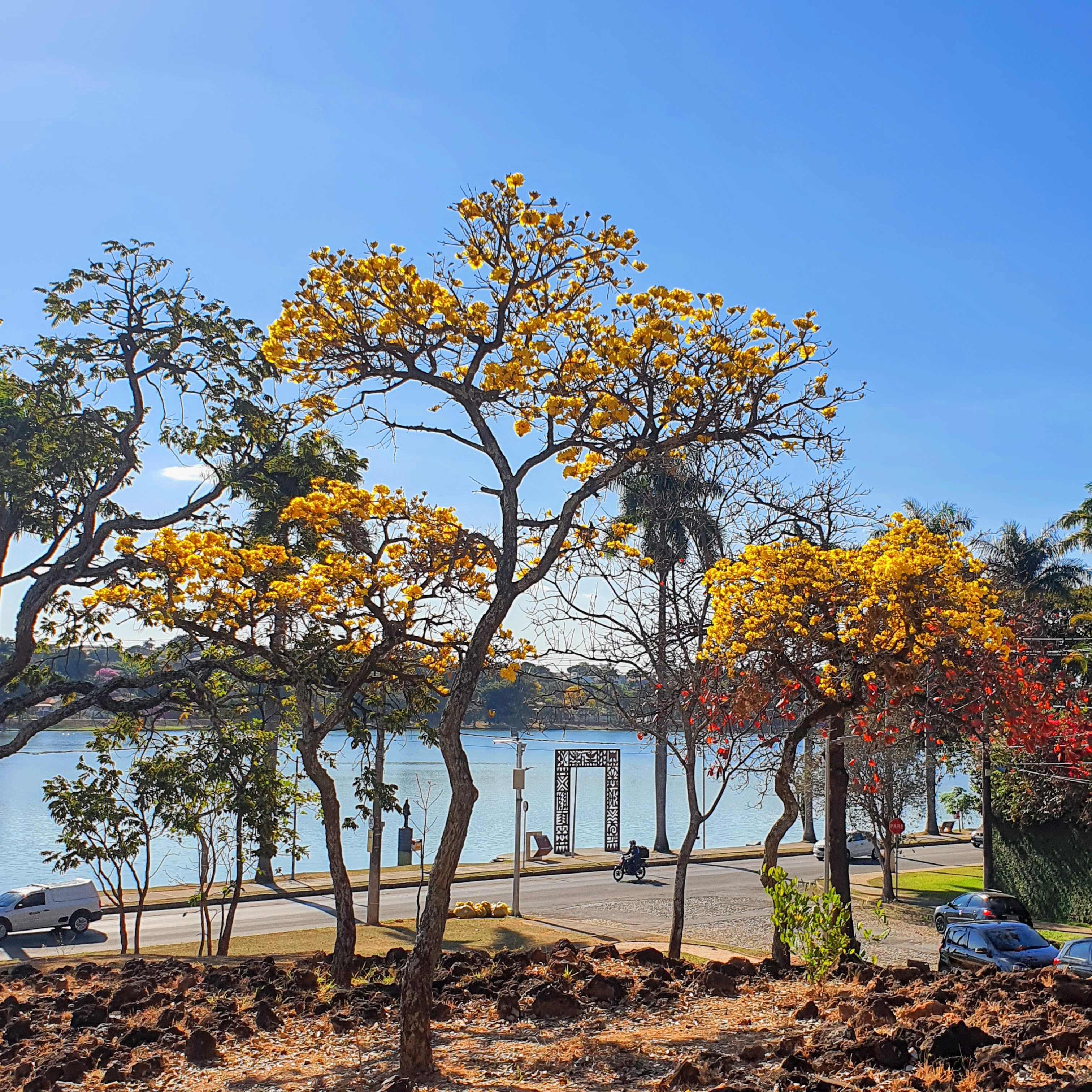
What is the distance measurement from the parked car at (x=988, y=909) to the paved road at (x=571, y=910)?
468cm

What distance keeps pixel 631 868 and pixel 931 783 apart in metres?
12.0

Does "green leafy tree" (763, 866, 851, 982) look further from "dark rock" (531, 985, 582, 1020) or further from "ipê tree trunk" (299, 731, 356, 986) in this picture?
"ipê tree trunk" (299, 731, 356, 986)

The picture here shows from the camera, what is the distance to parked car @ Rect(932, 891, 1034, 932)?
23844mm

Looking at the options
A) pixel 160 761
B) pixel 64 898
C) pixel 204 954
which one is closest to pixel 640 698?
pixel 160 761

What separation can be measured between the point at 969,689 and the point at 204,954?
589 inches

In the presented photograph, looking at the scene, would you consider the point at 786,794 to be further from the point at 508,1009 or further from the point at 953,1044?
the point at 953,1044

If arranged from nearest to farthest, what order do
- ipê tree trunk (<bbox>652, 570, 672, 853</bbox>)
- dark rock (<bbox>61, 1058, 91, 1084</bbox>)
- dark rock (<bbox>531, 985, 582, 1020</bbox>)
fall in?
dark rock (<bbox>61, 1058, 91, 1084</bbox>)
dark rock (<bbox>531, 985, 582, 1020</bbox>)
ipê tree trunk (<bbox>652, 570, 672, 853</bbox>)

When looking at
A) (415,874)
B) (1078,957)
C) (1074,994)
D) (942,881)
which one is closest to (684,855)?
(1078,957)

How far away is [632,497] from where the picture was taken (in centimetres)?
3734

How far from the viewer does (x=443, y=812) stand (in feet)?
201

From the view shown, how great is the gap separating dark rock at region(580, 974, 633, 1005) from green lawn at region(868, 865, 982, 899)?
28.1 meters

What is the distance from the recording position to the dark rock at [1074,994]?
8523 mm

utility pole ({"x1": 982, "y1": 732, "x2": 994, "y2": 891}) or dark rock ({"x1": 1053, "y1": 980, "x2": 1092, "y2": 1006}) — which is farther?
utility pole ({"x1": 982, "y1": 732, "x2": 994, "y2": 891})

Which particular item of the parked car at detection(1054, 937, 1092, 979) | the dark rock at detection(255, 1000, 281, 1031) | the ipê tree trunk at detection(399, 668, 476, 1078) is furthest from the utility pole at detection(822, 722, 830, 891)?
the dark rock at detection(255, 1000, 281, 1031)
